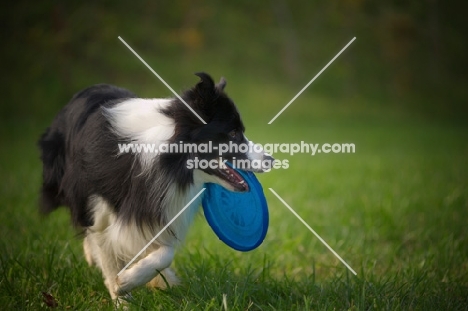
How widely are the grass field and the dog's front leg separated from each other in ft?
0.36

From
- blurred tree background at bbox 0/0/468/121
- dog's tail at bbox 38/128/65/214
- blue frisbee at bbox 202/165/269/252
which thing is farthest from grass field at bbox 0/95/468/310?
blurred tree background at bbox 0/0/468/121

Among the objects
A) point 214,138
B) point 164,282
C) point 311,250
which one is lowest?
point 164,282

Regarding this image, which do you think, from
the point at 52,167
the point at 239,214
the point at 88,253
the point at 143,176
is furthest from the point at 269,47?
the point at 143,176

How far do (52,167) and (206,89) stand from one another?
188cm

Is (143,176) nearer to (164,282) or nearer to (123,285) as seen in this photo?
(123,285)

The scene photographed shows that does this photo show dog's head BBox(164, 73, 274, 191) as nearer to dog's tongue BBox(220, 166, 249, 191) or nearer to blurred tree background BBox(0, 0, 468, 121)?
dog's tongue BBox(220, 166, 249, 191)

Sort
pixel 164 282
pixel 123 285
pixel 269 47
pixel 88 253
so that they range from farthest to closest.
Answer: pixel 269 47 < pixel 88 253 < pixel 164 282 < pixel 123 285

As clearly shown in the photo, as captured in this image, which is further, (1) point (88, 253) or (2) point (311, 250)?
(2) point (311, 250)

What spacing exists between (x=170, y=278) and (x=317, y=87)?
70.8ft

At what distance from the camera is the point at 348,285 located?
3729 mm

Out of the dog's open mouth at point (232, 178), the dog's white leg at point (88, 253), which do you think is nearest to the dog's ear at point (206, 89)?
the dog's open mouth at point (232, 178)

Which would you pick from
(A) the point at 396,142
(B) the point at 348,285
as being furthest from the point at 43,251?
(A) the point at 396,142

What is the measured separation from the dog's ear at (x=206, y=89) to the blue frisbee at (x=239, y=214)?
22.5 inches

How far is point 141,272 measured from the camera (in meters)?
3.47
